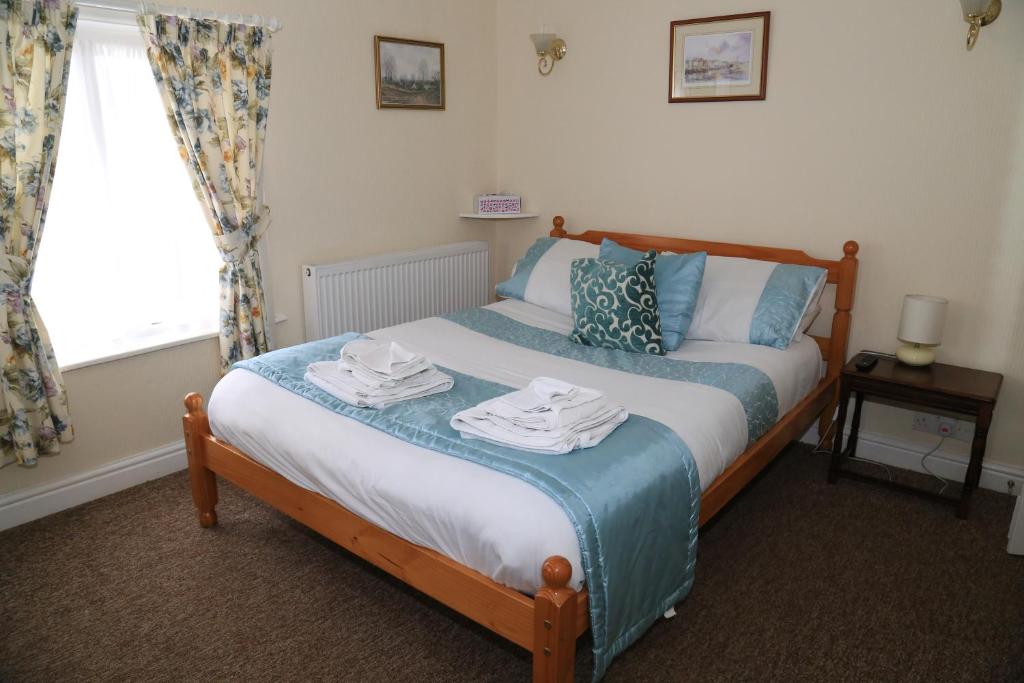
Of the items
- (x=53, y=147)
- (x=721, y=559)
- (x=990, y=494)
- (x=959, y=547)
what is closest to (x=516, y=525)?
(x=721, y=559)

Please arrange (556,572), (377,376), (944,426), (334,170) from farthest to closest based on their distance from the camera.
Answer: (334,170), (944,426), (377,376), (556,572)

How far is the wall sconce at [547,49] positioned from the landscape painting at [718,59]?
75 cm

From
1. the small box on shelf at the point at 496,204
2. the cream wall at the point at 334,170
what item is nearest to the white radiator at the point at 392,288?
the cream wall at the point at 334,170

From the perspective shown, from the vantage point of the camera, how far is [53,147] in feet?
8.63

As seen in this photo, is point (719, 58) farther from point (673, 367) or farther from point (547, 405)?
point (547, 405)

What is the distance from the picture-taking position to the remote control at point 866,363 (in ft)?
9.95

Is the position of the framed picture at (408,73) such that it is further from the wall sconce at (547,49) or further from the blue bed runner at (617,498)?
the blue bed runner at (617,498)

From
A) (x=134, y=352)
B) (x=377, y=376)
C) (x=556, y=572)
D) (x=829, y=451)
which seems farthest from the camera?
(x=829, y=451)

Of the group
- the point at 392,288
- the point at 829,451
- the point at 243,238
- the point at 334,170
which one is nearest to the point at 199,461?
the point at 243,238

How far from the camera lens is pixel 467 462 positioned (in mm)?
2000

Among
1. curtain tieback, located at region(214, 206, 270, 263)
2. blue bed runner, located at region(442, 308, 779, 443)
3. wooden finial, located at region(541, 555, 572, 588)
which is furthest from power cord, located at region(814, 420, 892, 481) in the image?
curtain tieback, located at region(214, 206, 270, 263)

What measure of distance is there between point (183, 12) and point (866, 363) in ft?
10.2

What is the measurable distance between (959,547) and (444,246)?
2.87m

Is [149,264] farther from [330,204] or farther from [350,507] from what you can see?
[350,507]
